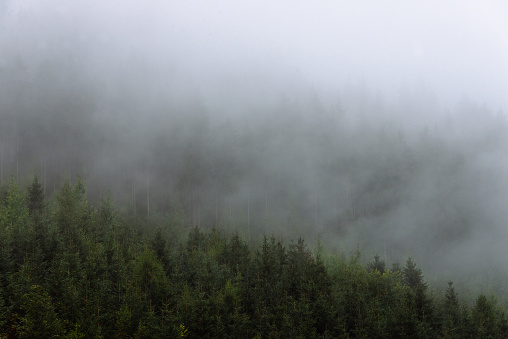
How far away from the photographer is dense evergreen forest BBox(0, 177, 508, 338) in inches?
1603

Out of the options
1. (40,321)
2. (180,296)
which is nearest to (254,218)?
(180,296)

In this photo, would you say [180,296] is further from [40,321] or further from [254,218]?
[254,218]

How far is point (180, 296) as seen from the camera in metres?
52.5

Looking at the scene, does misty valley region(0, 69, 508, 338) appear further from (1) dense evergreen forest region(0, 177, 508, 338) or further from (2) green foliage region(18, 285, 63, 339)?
(1) dense evergreen forest region(0, 177, 508, 338)

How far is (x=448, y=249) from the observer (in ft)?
435

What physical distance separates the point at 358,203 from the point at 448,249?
32.2m

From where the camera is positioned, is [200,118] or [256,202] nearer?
[256,202]

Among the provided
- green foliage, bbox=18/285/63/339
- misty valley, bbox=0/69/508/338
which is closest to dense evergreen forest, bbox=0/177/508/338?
green foliage, bbox=18/285/63/339

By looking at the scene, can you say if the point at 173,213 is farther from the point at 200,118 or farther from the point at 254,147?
the point at 200,118

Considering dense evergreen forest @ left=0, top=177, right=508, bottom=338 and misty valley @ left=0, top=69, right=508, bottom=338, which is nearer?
dense evergreen forest @ left=0, top=177, right=508, bottom=338

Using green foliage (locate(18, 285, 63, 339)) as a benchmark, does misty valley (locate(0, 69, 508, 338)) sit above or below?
above

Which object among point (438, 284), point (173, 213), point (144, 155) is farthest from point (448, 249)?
point (144, 155)

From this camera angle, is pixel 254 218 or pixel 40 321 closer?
pixel 40 321

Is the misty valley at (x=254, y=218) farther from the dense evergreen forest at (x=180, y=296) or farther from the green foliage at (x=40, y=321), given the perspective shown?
the dense evergreen forest at (x=180, y=296)
